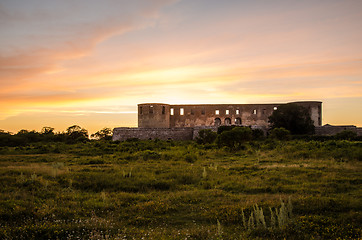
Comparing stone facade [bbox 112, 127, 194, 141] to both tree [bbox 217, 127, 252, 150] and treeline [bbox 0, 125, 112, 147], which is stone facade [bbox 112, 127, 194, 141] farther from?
tree [bbox 217, 127, 252, 150]

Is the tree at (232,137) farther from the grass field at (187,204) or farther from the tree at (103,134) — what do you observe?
the tree at (103,134)

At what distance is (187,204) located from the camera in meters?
7.42

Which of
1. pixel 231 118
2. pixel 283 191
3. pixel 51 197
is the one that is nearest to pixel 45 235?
pixel 51 197

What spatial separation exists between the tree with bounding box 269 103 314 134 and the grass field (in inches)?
837

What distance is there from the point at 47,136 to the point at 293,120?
101 ft

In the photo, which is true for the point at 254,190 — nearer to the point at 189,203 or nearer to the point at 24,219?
the point at 189,203

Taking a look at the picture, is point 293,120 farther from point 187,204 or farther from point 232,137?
point 187,204

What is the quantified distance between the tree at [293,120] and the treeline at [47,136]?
24.1 m

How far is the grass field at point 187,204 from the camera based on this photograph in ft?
18.0

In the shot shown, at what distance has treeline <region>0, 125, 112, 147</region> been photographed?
32037 mm

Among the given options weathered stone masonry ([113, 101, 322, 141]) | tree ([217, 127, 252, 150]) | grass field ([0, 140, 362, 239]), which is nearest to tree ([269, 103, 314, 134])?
weathered stone masonry ([113, 101, 322, 141])

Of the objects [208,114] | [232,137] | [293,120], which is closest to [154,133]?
[208,114]

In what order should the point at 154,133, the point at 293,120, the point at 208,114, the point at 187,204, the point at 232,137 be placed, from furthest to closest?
the point at 208,114, the point at 154,133, the point at 293,120, the point at 232,137, the point at 187,204

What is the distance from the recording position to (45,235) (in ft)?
17.7
